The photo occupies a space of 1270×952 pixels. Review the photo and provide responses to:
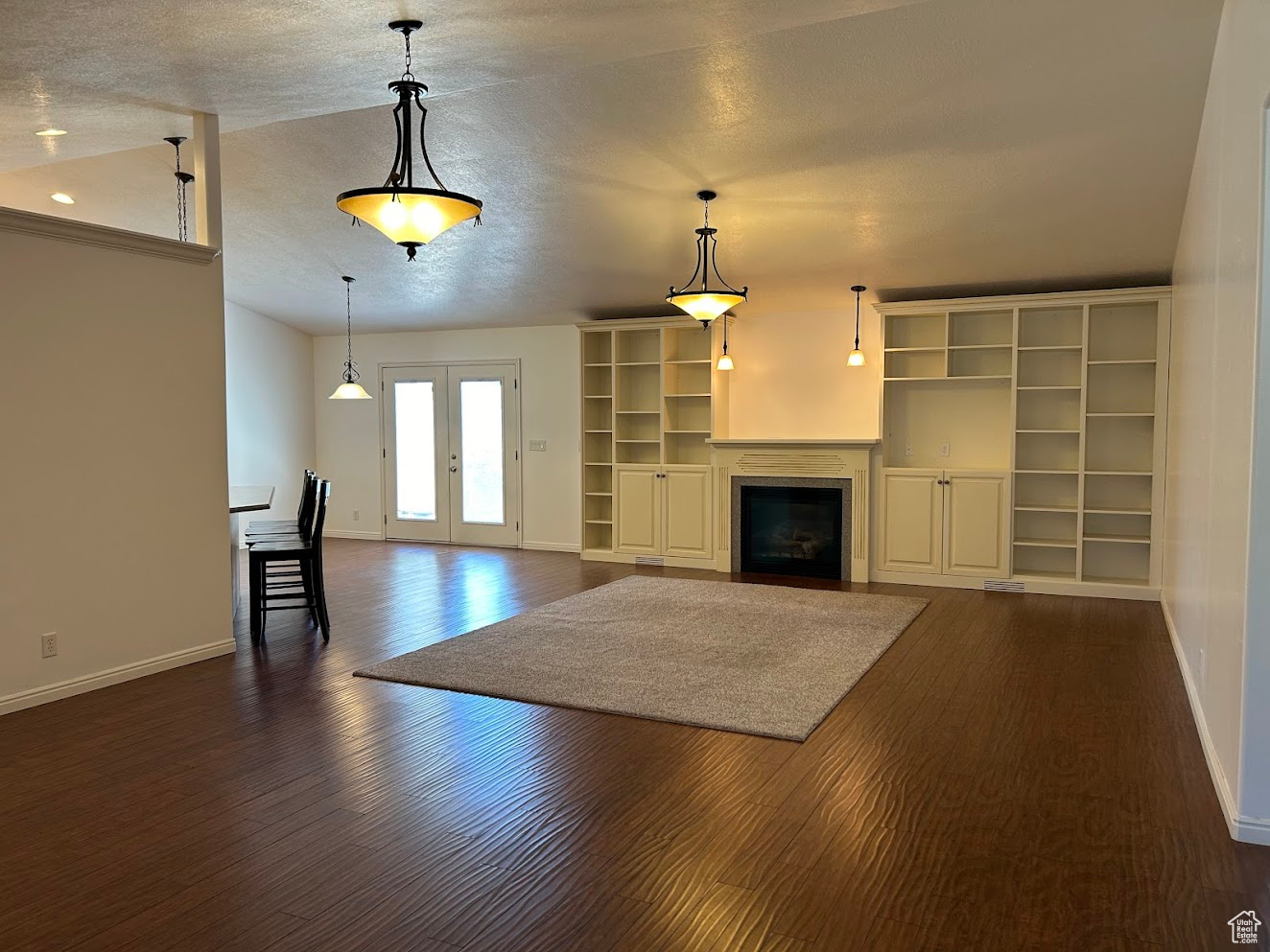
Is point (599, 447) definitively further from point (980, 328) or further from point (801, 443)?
point (980, 328)

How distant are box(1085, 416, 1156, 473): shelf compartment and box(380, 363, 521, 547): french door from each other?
561 cm

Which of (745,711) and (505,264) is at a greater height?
(505,264)

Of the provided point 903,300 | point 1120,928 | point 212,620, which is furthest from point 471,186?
point 1120,928

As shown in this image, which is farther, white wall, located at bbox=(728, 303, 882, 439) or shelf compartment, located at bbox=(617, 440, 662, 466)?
shelf compartment, located at bbox=(617, 440, 662, 466)

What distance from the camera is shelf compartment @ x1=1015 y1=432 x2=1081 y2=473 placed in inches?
290

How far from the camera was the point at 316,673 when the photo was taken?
4762 millimetres

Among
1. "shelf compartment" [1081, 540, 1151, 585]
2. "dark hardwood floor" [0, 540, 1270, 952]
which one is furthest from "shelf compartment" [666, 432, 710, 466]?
"dark hardwood floor" [0, 540, 1270, 952]

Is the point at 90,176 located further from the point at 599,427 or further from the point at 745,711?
the point at 745,711

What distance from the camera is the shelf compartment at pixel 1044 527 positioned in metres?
7.40

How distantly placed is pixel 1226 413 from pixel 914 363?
15.7 ft

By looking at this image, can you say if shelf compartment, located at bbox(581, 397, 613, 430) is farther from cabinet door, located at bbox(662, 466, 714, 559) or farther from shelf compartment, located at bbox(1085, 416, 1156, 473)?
shelf compartment, located at bbox(1085, 416, 1156, 473)

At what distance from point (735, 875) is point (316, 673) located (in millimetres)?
2932

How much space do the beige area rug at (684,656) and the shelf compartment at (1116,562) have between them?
1.67m

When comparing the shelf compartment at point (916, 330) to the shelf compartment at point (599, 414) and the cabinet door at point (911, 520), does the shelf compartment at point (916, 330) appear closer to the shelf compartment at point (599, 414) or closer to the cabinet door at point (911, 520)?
the cabinet door at point (911, 520)
